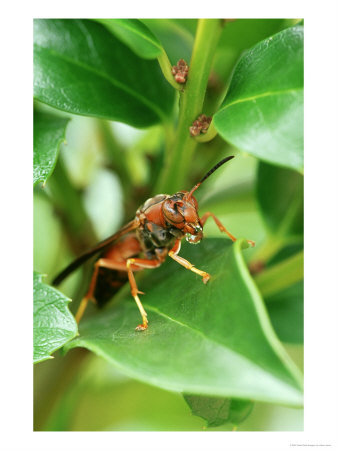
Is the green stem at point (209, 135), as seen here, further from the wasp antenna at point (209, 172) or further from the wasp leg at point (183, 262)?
the wasp leg at point (183, 262)

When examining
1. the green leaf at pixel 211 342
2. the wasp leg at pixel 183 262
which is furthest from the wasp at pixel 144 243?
the green leaf at pixel 211 342

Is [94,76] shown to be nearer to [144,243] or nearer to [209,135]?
[209,135]

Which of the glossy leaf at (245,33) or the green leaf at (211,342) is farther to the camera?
the glossy leaf at (245,33)

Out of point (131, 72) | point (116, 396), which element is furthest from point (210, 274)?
point (116, 396)

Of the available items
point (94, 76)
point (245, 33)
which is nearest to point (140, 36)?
point (94, 76)

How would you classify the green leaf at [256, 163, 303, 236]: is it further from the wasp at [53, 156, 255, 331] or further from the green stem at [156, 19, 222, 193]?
the green stem at [156, 19, 222, 193]
